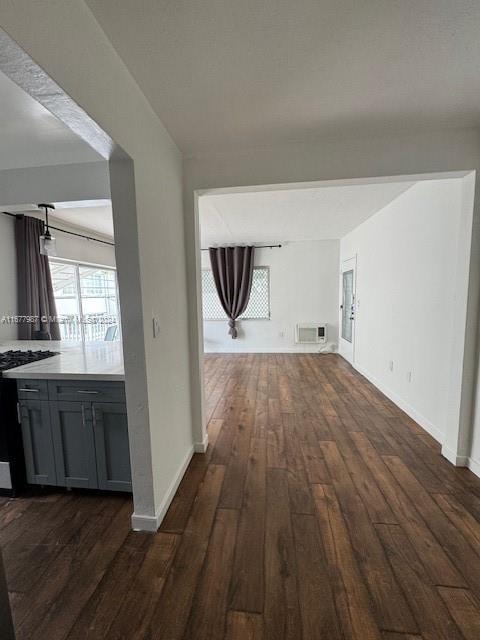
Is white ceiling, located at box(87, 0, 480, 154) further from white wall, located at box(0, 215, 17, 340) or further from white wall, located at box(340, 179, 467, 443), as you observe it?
white wall, located at box(0, 215, 17, 340)

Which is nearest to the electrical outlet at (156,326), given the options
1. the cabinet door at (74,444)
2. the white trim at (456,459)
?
the cabinet door at (74,444)

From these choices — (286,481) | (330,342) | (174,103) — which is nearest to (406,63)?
(174,103)

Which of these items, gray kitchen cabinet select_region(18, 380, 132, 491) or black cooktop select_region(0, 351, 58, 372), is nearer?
gray kitchen cabinet select_region(18, 380, 132, 491)

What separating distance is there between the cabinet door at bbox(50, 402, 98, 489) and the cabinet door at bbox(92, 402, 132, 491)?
49mm

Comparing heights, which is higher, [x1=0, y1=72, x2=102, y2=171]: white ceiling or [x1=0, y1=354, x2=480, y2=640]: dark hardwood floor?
[x1=0, y1=72, x2=102, y2=171]: white ceiling

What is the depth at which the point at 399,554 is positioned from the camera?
1.43 m

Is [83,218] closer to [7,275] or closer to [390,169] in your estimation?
[7,275]

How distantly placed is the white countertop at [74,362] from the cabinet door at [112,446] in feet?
0.66

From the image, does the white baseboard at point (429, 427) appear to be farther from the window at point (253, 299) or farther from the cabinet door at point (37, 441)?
the cabinet door at point (37, 441)

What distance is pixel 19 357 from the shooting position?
6.88ft

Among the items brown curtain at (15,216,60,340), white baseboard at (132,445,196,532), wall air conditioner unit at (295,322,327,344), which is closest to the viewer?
white baseboard at (132,445,196,532)

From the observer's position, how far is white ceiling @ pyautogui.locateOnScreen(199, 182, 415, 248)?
302 centimetres

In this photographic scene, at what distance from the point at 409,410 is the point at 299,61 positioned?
125 inches

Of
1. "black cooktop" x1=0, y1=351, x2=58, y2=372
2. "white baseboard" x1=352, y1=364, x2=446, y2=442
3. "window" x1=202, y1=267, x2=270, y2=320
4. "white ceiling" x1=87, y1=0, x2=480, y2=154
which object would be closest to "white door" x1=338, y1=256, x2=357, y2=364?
"white baseboard" x1=352, y1=364, x2=446, y2=442
